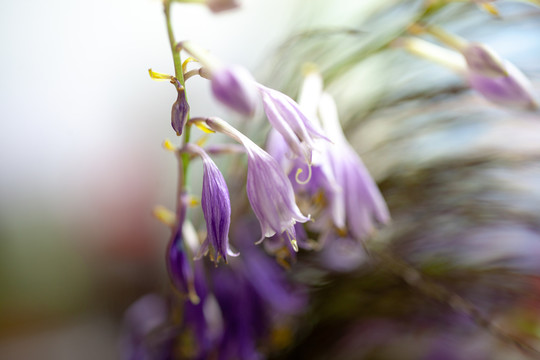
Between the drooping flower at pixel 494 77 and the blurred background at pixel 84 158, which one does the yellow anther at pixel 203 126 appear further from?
the blurred background at pixel 84 158

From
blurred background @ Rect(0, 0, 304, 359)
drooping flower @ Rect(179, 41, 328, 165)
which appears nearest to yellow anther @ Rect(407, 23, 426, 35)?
drooping flower @ Rect(179, 41, 328, 165)

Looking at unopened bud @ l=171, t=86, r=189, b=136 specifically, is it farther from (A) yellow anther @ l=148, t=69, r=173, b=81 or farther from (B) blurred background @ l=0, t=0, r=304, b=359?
(B) blurred background @ l=0, t=0, r=304, b=359

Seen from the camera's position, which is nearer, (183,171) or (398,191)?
(183,171)

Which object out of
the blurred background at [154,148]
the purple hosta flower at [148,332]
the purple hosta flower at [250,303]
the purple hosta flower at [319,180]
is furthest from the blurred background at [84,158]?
the purple hosta flower at [319,180]

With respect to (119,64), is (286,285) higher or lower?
lower

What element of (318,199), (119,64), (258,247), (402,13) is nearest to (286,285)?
(258,247)

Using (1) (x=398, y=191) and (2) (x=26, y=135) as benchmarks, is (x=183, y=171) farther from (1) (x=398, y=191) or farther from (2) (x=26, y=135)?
(2) (x=26, y=135)
